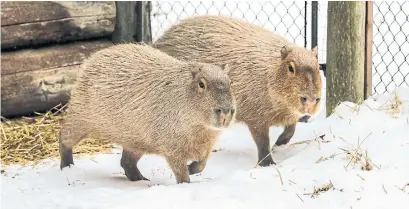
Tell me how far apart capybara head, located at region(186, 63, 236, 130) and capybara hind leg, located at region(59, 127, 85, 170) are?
102 cm

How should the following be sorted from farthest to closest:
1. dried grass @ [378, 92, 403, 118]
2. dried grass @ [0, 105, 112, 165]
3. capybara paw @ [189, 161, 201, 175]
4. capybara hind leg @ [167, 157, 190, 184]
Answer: dried grass @ [0, 105, 112, 165]
dried grass @ [378, 92, 403, 118]
capybara paw @ [189, 161, 201, 175]
capybara hind leg @ [167, 157, 190, 184]

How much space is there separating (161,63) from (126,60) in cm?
26

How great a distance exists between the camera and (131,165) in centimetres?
508

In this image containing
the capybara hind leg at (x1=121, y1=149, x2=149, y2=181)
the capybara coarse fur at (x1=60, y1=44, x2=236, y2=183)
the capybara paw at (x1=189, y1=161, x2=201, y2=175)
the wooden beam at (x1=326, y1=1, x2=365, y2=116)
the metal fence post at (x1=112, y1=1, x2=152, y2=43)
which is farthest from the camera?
the metal fence post at (x1=112, y1=1, x2=152, y2=43)

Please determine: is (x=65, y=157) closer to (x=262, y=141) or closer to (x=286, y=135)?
(x=262, y=141)

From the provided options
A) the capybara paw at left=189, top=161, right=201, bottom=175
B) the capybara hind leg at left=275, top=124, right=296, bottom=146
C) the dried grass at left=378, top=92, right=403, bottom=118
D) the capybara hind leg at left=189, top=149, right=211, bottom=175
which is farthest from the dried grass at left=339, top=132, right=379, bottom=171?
the capybara hind leg at left=275, top=124, right=296, bottom=146

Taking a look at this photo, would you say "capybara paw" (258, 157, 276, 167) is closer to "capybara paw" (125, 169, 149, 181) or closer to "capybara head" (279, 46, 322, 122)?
"capybara head" (279, 46, 322, 122)

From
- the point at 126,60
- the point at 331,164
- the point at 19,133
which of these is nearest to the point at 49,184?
the point at 126,60

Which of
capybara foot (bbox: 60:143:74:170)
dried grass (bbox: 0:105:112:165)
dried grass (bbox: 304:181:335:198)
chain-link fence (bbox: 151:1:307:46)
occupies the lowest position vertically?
dried grass (bbox: 0:105:112:165)

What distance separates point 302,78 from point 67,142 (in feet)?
5.02

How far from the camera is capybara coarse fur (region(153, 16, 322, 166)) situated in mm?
4859

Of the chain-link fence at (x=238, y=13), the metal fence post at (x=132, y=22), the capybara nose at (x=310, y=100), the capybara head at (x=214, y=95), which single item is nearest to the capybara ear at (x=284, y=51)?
the capybara nose at (x=310, y=100)

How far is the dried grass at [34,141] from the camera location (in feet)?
18.9

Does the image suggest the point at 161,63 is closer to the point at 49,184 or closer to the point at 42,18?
the point at 49,184
